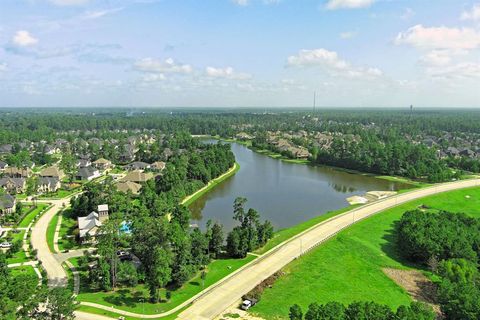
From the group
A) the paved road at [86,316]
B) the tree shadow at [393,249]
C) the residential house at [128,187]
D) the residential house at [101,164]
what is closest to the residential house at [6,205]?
the residential house at [128,187]

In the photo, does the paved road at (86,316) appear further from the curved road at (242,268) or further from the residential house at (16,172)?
the residential house at (16,172)

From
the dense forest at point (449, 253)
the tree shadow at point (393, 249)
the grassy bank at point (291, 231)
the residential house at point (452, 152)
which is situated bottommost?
the tree shadow at point (393, 249)

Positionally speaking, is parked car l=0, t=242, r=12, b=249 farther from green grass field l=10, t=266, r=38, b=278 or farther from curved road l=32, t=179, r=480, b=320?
green grass field l=10, t=266, r=38, b=278

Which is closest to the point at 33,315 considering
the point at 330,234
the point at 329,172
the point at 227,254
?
the point at 227,254

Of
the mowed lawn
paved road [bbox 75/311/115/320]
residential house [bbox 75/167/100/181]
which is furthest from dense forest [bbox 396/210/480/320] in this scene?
residential house [bbox 75/167/100/181]

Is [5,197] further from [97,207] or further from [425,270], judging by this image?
[425,270]

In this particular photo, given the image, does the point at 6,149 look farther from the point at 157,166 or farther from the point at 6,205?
the point at 6,205
